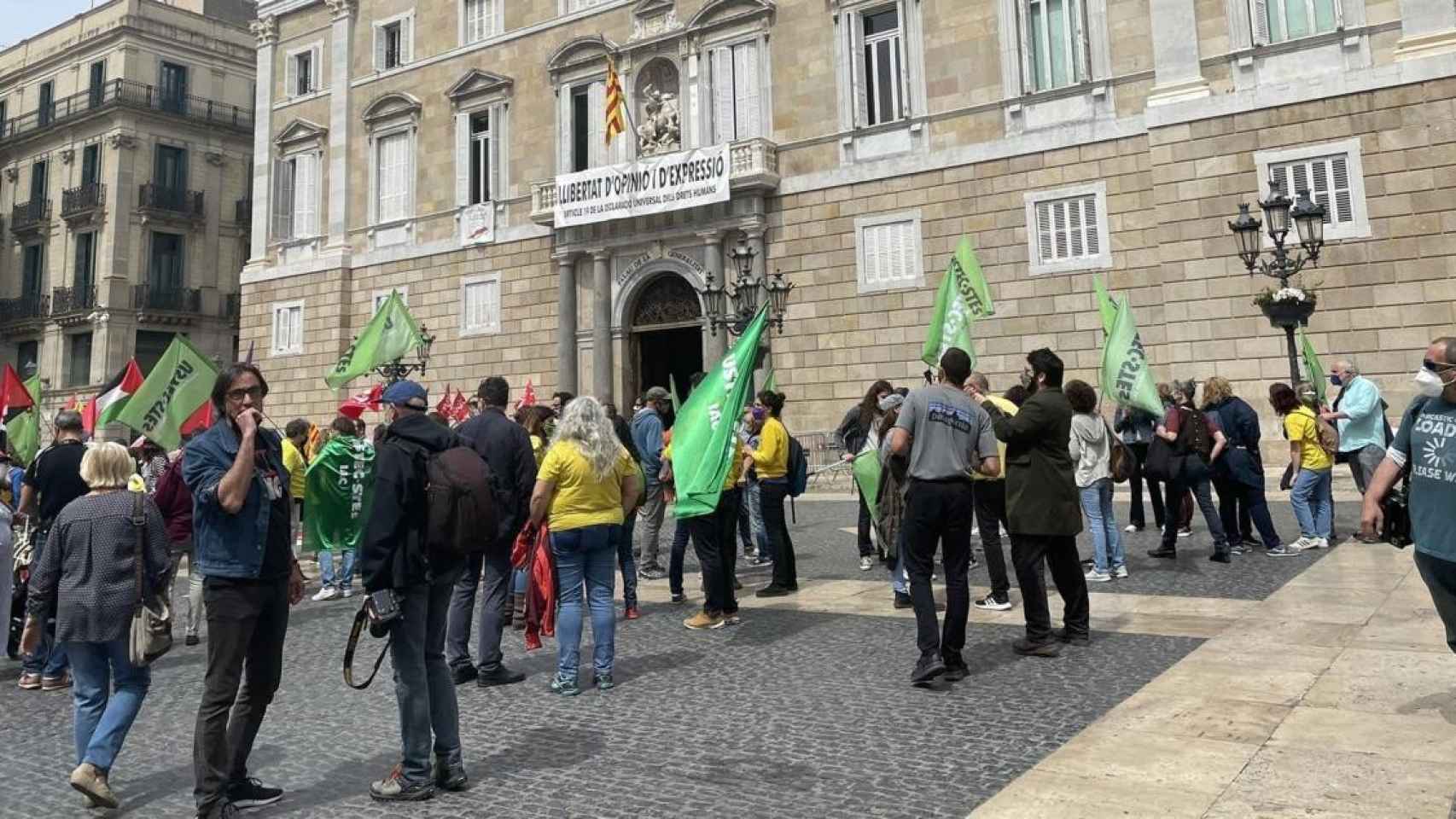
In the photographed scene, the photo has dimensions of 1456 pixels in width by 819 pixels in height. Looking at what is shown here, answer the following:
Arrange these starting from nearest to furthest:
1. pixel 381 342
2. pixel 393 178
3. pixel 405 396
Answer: pixel 405 396 → pixel 381 342 → pixel 393 178

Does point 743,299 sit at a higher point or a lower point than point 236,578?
higher

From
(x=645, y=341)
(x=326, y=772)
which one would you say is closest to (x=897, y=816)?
(x=326, y=772)

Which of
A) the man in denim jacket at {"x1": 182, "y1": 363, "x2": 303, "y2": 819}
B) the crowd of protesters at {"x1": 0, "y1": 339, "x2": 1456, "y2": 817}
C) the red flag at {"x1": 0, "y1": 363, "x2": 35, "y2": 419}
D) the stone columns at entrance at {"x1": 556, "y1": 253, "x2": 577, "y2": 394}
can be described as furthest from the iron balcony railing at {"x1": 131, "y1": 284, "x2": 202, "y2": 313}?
the man in denim jacket at {"x1": 182, "y1": 363, "x2": 303, "y2": 819}

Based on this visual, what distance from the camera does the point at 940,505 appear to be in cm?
576

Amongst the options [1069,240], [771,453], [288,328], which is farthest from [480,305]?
[771,453]

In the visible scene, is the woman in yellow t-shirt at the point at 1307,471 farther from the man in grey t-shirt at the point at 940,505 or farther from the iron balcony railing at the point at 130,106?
the iron balcony railing at the point at 130,106

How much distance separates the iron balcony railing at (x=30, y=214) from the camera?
37812mm

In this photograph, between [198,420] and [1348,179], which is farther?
[1348,179]

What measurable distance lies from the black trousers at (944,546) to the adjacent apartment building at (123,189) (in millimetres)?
37710

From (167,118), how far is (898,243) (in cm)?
3187

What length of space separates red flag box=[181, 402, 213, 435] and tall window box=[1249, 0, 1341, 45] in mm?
17526

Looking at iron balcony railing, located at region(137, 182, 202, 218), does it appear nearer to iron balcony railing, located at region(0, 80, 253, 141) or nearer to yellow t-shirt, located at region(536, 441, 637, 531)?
iron balcony railing, located at region(0, 80, 253, 141)

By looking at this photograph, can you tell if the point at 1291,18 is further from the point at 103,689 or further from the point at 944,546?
the point at 103,689

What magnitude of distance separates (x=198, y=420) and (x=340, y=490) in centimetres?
435
